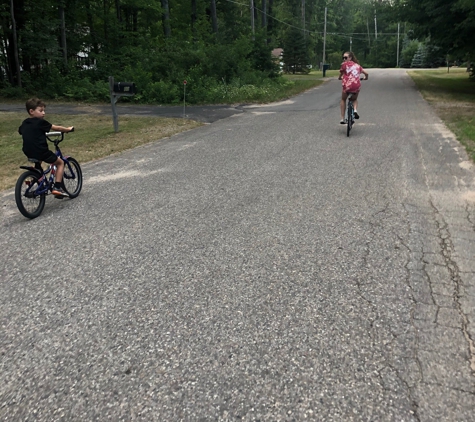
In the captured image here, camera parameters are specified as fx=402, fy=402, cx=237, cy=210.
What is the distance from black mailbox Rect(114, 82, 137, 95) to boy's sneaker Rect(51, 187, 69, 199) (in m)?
5.86

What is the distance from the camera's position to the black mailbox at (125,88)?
10945 millimetres

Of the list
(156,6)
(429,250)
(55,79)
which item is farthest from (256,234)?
(156,6)

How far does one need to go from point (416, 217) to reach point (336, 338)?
107 inches

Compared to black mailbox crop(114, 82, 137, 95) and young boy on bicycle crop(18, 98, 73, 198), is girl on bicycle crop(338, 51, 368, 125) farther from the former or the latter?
young boy on bicycle crop(18, 98, 73, 198)

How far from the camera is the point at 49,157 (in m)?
5.49

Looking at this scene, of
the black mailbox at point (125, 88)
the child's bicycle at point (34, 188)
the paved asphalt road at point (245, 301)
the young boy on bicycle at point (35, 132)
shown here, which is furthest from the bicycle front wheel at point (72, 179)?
the black mailbox at point (125, 88)

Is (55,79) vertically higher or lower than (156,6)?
lower

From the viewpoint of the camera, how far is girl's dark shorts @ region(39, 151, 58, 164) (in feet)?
17.7

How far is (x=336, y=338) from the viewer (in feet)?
9.08

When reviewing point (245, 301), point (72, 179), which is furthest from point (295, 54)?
point (245, 301)

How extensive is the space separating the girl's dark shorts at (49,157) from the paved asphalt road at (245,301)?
673mm

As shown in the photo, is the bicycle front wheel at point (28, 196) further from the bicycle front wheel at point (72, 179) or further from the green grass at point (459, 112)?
the green grass at point (459, 112)

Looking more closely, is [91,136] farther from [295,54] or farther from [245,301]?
[295,54]

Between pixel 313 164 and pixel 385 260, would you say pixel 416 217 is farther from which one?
pixel 313 164
